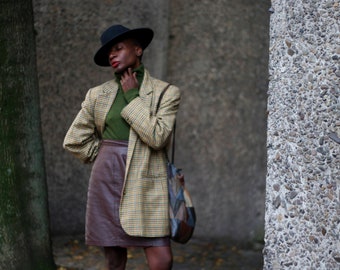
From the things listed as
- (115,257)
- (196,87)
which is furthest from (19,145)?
(196,87)

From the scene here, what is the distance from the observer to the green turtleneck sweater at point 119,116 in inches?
203

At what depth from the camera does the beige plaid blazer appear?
16.5 ft

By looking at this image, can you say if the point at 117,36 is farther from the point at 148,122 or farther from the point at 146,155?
the point at 146,155

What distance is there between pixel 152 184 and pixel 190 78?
3817mm

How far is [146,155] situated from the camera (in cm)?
514

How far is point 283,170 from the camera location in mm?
4191

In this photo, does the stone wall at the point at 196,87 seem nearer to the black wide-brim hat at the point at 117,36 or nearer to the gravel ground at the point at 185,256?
the gravel ground at the point at 185,256

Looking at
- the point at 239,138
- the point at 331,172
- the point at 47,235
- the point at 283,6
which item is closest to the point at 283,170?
the point at 331,172

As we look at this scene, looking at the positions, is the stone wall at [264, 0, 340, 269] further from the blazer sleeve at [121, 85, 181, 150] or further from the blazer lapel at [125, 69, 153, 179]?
the blazer lapel at [125, 69, 153, 179]

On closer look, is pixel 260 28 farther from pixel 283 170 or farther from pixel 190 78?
pixel 283 170

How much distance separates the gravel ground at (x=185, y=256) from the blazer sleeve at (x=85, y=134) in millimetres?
2292

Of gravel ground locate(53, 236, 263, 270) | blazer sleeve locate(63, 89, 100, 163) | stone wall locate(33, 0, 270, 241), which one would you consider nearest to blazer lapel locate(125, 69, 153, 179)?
blazer sleeve locate(63, 89, 100, 163)

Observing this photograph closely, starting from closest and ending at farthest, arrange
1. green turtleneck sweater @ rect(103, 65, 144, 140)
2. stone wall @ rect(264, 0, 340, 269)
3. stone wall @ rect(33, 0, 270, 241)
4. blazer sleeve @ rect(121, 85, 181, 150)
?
stone wall @ rect(264, 0, 340, 269) < blazer sleeve @ rect(121, 85, 181, 150) < green turtleneck sweater @ rect(103, 65, 144, 140) < stone wall @ rect(33, 0, 270, 241)

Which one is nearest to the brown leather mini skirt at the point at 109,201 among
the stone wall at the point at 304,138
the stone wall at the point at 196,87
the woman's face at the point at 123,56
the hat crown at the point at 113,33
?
the woman's face at the point at 123,56
